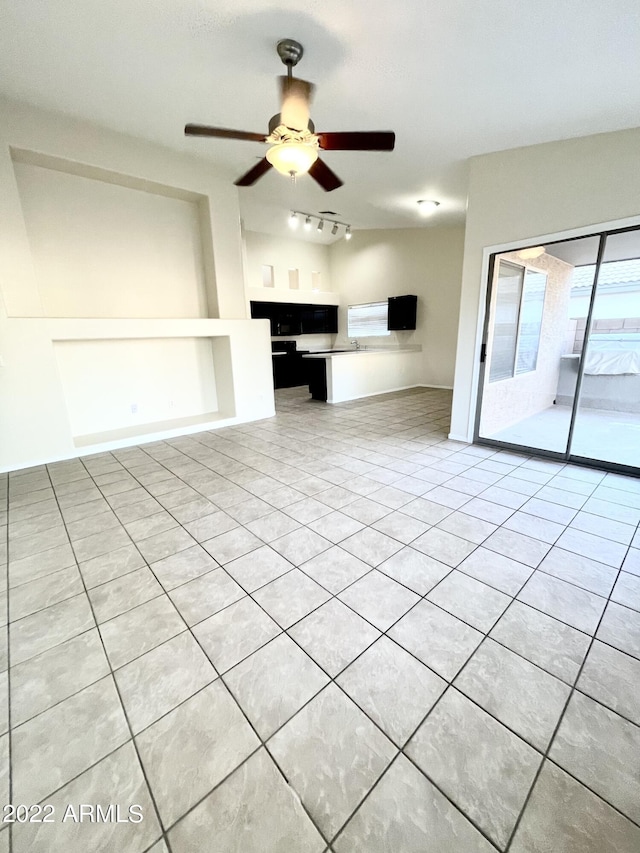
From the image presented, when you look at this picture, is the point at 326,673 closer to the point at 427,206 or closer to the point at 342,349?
the point at 427,206

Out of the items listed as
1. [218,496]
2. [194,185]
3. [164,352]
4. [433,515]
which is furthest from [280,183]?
[433,515]

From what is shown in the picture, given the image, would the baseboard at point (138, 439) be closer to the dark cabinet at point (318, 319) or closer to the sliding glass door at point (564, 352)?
the sliding glass door at point (564, 352)

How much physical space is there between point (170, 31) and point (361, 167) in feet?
7.05

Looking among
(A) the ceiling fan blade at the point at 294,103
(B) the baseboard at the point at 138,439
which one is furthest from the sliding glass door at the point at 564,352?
(B) the baseboard at the point at 138,439

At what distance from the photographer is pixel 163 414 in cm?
494

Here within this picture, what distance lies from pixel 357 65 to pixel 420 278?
530 centimetres

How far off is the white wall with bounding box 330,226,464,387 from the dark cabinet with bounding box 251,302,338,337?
2.48ft

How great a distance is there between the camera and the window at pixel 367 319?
8.12 m

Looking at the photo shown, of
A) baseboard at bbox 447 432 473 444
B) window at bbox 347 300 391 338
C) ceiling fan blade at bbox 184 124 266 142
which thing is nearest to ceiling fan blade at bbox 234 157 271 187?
ceiling fan blade at bbox 184 124 266 142

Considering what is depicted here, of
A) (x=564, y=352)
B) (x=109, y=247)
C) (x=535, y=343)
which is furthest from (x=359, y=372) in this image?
(x=109, y=247)

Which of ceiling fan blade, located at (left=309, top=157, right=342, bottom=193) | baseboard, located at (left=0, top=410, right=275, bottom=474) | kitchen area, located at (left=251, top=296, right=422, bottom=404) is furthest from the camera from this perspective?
kitchen area, located at (left=251, top=296, right=422, bottom=404)

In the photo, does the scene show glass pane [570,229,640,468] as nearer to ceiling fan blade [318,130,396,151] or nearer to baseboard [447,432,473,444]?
baseboard [447,432,473,444]

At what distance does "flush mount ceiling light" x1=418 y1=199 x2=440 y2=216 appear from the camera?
16.1ft

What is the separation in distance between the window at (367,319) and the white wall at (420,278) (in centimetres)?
14
